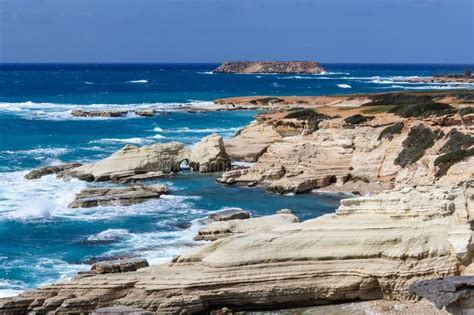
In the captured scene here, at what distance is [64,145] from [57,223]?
82.4ft

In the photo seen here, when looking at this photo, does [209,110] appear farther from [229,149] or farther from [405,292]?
[405,292]

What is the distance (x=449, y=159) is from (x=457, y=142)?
2306mm

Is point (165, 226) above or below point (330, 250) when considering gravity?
below

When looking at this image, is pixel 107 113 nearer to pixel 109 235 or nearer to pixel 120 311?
pixel 109 235

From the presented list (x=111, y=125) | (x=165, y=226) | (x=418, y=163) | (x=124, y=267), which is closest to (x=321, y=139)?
(x=418, y=163)

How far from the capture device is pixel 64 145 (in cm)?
5228

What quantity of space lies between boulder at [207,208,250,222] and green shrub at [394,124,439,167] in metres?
9.82

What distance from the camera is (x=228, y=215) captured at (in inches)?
1057

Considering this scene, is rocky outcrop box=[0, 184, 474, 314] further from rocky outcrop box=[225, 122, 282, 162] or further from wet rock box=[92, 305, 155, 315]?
rocky outcrop box=[225, 122, 282, 162]

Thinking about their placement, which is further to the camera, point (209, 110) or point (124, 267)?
point (209, 110)

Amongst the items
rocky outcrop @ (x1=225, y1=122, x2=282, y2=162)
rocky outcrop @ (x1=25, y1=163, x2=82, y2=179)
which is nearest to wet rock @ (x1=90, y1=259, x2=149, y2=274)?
rocky outcrop @ (x1=25, y1=163, x2=82, y2=179)

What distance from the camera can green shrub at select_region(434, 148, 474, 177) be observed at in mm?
29578

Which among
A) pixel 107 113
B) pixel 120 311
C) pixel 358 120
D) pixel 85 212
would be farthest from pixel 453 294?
pixel 107 113

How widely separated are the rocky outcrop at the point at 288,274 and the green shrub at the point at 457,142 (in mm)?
15133
